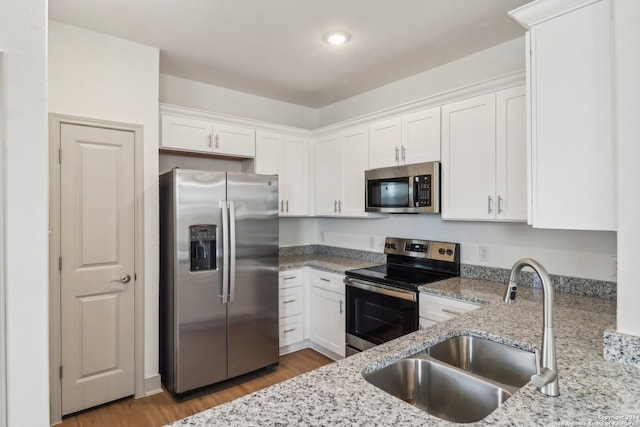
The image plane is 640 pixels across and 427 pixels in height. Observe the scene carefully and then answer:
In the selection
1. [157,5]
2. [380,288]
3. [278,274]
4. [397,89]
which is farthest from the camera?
[397,89]

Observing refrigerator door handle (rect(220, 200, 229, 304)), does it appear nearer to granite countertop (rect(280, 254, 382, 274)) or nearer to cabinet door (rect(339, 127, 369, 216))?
granite countertop (rect(280, 254, 382, 274))

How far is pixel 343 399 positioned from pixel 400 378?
40 centimetres

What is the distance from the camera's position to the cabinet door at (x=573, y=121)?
1439mm

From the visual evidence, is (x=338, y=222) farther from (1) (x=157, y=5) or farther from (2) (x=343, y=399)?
(2) (x=343, y=399)

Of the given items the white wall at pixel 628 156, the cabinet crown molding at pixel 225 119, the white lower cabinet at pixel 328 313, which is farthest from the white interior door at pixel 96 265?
the white wall at pixel 628 156

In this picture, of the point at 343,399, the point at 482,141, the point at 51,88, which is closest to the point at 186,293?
the point at 51,88

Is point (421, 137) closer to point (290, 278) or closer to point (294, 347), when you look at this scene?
point (290, 278)

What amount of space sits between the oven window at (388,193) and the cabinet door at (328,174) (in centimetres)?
47

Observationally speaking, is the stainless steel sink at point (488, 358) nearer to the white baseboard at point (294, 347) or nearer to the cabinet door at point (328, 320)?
the cabinet door at point (328, 320)

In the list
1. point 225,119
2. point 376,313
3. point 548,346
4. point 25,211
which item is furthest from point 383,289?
point 25,211

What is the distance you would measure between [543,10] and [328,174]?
2.37 metres

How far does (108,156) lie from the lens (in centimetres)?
256

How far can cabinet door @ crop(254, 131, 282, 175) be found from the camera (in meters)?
3.48

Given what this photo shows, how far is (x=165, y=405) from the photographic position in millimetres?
2561
